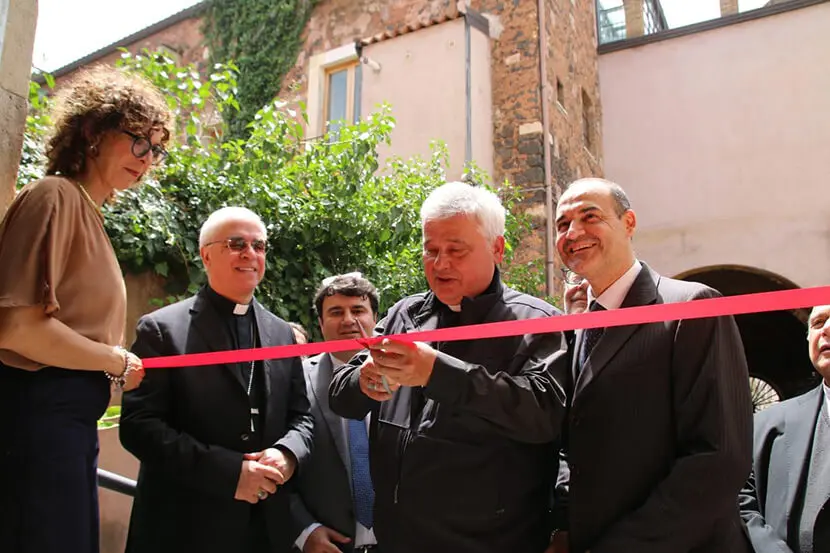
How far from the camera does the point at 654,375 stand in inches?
71.0

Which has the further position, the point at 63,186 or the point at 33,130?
the point at 33,130

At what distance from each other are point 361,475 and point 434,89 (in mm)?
7141

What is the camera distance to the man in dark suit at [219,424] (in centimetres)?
226

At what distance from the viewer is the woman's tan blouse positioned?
5.65ft

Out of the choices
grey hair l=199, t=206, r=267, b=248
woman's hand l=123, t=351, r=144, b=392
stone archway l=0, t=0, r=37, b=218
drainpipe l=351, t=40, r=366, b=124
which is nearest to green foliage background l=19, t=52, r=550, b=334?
grey hair l=199, t=206, r=267, b=248

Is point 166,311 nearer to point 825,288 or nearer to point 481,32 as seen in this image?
point 825,288

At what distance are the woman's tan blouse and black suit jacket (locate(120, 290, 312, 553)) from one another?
1.45ft

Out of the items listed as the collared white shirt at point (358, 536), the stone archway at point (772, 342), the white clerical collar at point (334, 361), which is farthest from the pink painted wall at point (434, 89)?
the collared white shirt at point (358, 536)

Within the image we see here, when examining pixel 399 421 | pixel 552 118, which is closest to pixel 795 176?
pixel 552 118

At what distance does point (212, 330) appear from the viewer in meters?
2.54

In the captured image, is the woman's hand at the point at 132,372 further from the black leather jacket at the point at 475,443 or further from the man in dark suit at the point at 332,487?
the man in dark suit at the point at 332,487

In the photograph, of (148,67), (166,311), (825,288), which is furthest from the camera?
(148,67)

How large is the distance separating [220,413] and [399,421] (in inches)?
30.8

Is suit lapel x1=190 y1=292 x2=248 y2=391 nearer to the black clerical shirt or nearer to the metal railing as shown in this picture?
the black clerical shirt
